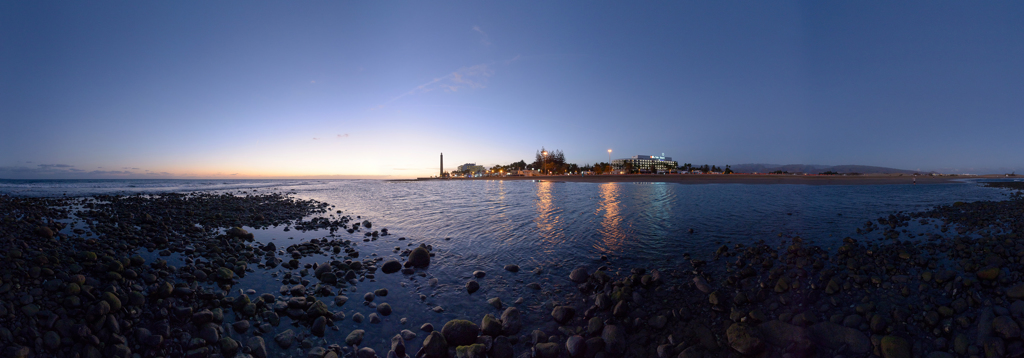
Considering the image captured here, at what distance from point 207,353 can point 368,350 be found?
229cm

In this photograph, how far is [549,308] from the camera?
668 centimetres

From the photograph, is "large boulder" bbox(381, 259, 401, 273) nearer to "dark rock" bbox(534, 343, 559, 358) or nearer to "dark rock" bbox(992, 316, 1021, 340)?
"dark rock" bbox(534, 343, 559, 358)

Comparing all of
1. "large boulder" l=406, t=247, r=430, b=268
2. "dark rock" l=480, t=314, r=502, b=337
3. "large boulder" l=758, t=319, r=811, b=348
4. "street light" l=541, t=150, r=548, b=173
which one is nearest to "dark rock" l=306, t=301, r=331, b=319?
"dark rock" l=480, t=314, r=502, b=337

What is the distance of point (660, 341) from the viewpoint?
5.37 meters

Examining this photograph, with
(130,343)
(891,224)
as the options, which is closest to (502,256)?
(130,343)

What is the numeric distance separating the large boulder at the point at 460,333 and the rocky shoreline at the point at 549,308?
2cm

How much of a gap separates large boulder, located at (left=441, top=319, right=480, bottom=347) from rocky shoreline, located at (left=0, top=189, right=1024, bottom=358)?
0.06ft

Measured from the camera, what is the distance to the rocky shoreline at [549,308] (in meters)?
4.88

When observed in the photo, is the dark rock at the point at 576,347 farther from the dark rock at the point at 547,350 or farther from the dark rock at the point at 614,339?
the dark rock at the point at 614,339

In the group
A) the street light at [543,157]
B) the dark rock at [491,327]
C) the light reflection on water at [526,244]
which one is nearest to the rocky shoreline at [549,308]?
the dark rock at [491,327]

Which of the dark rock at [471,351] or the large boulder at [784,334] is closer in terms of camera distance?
the dark rock at [471,351]

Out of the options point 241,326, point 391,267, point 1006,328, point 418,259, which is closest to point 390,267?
point 391,267

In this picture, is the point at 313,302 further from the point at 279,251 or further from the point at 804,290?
the point at 804,290

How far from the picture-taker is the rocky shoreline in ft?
16.0
